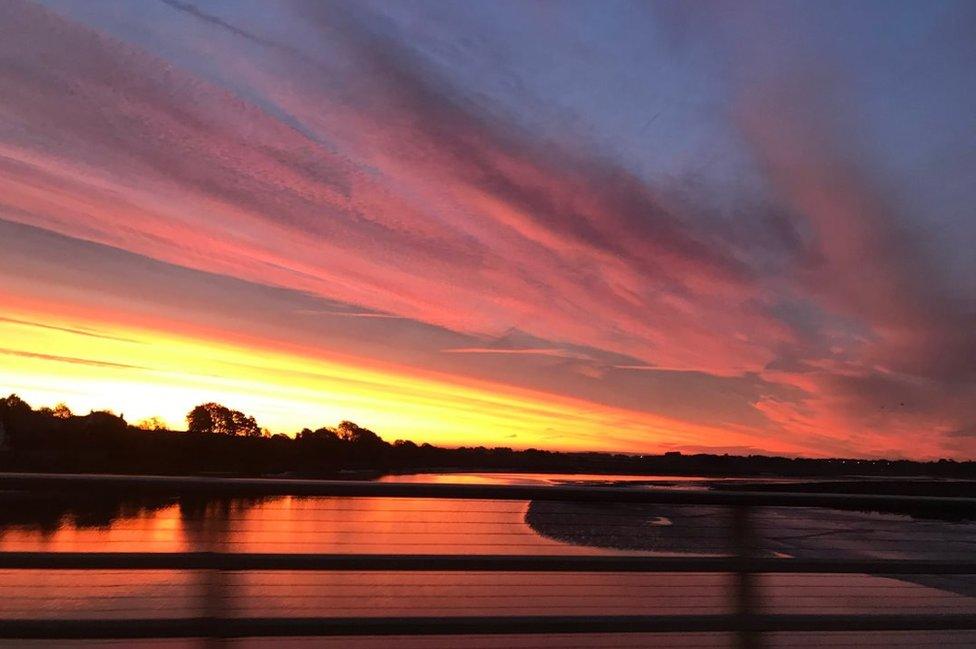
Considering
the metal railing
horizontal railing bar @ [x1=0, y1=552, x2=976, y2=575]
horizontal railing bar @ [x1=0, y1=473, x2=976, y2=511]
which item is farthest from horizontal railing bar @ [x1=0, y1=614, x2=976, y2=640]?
horizontal railing bar @ [x1=0, y1=473, x2=976, y2=511]

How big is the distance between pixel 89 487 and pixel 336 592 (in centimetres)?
114

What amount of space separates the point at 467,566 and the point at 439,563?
0.12m

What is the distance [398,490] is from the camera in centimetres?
334

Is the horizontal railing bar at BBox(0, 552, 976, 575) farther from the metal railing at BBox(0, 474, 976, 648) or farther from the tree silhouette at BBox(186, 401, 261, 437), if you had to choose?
the tree silhouette at BBox(186, 401, 261, 437)

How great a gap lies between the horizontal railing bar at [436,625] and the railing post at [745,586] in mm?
21

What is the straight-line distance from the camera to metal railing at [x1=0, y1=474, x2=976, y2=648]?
3109 millimetres

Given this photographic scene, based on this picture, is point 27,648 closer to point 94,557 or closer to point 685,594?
point 94,557

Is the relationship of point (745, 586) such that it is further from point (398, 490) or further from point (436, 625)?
point (398, 490)

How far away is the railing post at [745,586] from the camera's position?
11.8 ft

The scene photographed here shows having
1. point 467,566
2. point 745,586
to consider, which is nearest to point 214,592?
point 467,566

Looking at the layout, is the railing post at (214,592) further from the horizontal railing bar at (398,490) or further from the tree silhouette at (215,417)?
the tree silhouette at (215,417)

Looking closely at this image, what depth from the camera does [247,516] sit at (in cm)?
330

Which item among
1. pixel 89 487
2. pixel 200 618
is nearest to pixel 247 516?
pixel 200 618

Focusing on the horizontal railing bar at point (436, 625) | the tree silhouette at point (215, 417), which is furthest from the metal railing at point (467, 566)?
the tree silhouette at point (215, 417)
